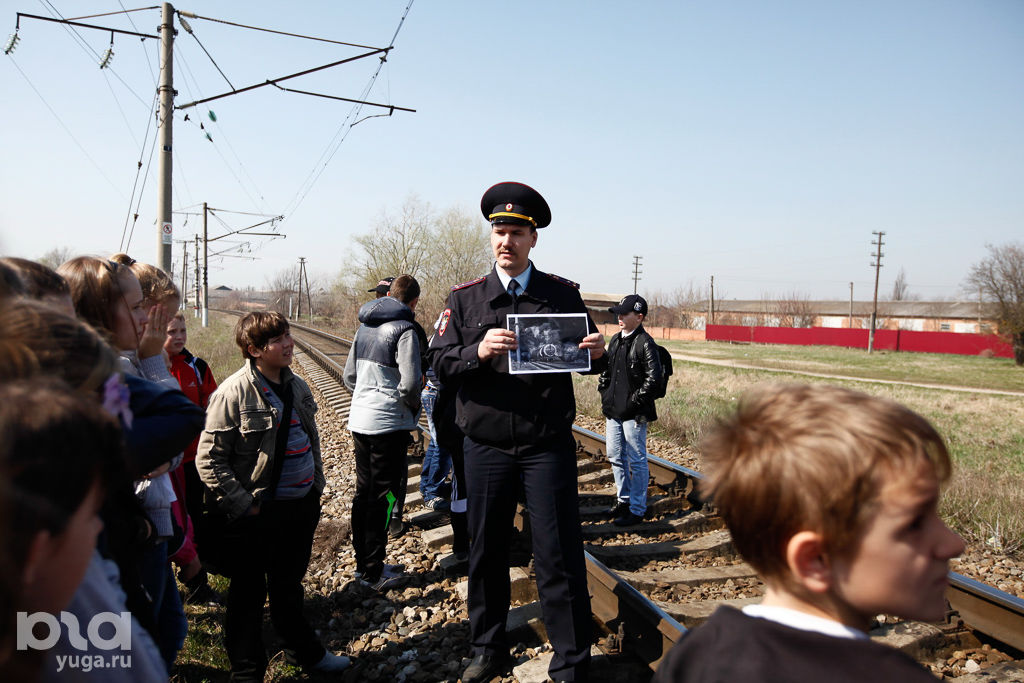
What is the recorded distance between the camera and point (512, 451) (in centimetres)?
321

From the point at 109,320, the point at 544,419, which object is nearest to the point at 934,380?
the point at 544,419

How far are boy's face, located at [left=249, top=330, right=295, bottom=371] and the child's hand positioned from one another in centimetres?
52

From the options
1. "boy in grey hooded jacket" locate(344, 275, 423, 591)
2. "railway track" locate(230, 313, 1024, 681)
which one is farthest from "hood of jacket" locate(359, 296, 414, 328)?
"railway track" locate(230, 313, 1024, 681)

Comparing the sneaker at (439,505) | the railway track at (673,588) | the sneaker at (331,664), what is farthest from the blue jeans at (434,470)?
the sneaker at (331,664)

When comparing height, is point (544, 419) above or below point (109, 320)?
below

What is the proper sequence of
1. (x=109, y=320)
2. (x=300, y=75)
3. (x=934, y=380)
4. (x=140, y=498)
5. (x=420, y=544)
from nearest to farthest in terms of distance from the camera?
(x=109, y=320) → (x=140, y=498) → (x=420, y=544) → (x=300, y=75) → (x=934, y=380)

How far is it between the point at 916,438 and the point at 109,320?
94.8 inches

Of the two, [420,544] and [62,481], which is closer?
[62,481]

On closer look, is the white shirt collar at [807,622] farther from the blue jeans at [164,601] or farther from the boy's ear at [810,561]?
the blue jeans at [164,601]

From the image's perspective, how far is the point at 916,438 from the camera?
1225 millimetres

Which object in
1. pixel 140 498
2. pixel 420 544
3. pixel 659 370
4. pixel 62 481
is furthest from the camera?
pixel 659 370

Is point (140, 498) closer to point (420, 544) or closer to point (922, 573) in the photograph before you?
point (922, 573)

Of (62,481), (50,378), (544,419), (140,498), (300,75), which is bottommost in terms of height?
(140,498)

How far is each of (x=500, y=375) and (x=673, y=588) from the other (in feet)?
6.88
